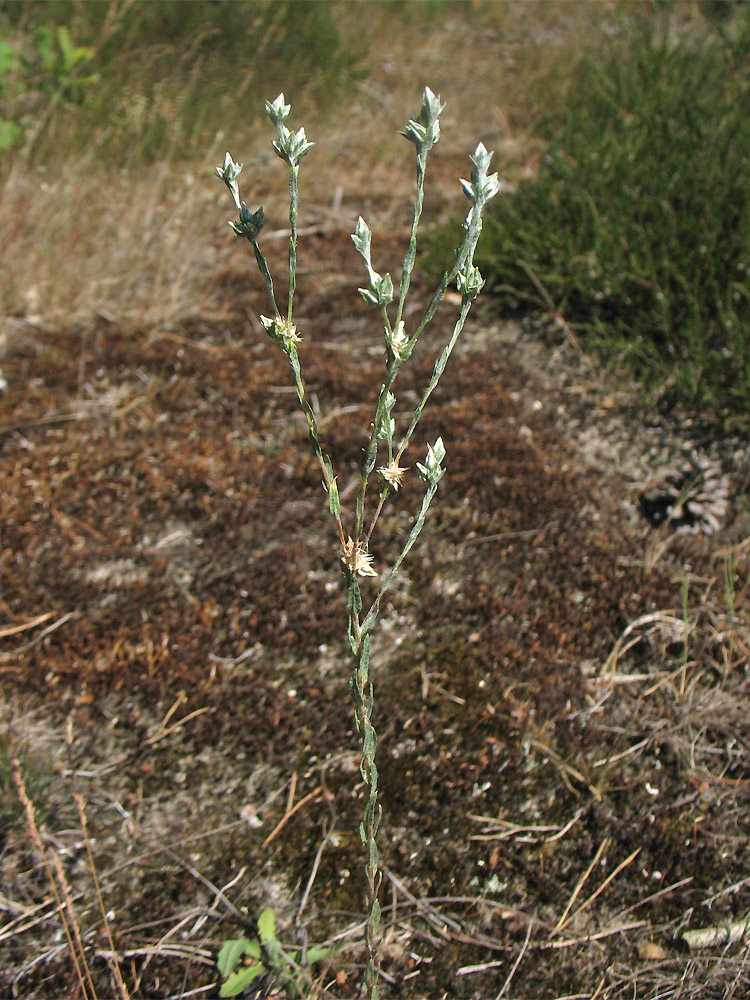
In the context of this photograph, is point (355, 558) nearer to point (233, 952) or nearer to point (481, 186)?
point (481, 186)

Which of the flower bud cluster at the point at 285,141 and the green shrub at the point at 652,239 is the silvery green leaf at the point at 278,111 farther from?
the green shrub at the point at 652,239

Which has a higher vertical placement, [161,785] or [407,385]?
[407,385]

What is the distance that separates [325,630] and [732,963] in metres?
1.56

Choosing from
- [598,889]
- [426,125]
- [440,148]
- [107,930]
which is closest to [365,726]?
[426,125]

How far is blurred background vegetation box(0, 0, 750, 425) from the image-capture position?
12.9 feet

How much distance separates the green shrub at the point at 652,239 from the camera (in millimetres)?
3637

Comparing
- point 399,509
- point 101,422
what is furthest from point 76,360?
point 399,509

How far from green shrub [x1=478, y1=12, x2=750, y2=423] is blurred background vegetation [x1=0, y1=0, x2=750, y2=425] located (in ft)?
0.05

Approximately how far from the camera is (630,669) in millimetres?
2680


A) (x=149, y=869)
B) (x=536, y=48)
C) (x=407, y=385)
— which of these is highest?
(x=536, y=48)

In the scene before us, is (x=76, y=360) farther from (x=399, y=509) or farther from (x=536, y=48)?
(x=536, y=48)

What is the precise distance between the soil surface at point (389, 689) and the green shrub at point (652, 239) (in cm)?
27

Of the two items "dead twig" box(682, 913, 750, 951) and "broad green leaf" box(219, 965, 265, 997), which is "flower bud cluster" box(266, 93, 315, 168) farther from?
"dead twig" box(682, 913, 750, 951)

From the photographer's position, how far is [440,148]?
631cm
